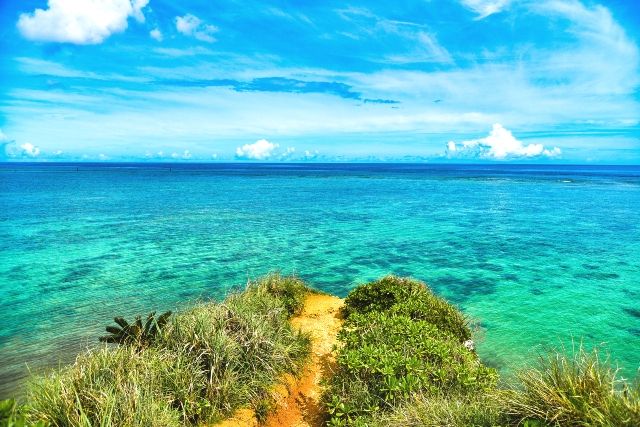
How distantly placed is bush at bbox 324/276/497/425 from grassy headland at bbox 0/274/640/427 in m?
0.03

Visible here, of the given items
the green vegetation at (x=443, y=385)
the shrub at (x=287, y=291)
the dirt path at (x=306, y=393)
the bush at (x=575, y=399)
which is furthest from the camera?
the shrub at (x=287, y=291)

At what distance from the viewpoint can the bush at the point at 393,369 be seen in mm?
7676

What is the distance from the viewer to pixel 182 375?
7824 mm

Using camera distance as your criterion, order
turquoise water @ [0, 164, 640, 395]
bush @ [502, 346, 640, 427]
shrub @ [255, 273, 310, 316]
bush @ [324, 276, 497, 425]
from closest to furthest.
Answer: bush @ [502, 346, 640, 427] → bush @ [324, 276, 497, 425] → shrub @ [255, 273, 310, 316] → turquoise water @ [0, 164, 640, 395]

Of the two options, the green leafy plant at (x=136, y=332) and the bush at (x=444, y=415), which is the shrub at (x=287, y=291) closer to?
the green leafy plant at (x=136, y=332)

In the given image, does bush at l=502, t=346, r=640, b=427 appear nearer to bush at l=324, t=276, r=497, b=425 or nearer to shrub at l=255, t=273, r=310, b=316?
bush at l=324, t=276, r=497, b=425

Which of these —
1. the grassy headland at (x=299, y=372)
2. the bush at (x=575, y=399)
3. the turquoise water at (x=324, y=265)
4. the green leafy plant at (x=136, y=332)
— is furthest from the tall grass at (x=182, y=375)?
the bush at (x=575, y=399)

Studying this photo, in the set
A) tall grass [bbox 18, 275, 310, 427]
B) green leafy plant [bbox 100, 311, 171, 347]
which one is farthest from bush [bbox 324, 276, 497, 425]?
green leafy plant [bbox 100, 311, 171, 347]

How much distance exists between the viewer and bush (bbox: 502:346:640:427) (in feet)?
16.4

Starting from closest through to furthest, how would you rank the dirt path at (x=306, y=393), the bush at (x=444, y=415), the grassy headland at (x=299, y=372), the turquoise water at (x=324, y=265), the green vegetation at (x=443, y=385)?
the green vegetation at (x=443, y=385) → the grassy headland at (x=299, y=372) → the bush at (x=444, y=415) → the dirt path at (x=306, y=393) → the turquoise water at (x=324, y=265)

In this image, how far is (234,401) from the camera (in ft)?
26.6

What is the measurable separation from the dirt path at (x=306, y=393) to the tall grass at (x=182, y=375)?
0.28m

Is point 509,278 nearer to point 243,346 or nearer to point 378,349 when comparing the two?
point 378,349

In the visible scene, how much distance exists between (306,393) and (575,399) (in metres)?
5.70
